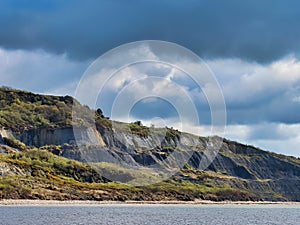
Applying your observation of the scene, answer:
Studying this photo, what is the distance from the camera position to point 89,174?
189m

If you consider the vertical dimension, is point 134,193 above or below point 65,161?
below

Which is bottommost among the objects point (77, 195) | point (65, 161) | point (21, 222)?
point (21, 222)

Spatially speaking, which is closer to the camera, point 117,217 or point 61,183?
point 117,217

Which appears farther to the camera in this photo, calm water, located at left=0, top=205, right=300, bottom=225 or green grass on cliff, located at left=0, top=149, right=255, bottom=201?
green grass on cliff, located at left=0, top=149, right=255, bottom=201

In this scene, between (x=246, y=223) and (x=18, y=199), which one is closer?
(x=246, y=223)

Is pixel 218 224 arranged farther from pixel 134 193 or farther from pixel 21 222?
pixel 134 193

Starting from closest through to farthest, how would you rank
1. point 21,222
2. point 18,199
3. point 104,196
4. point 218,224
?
point 21,222 → point 218,224 → point 18,199 → point 104,196

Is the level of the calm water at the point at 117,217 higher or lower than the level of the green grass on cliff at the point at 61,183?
lower

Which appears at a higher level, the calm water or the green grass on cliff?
the green grass on cliff

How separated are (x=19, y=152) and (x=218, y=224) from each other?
124m

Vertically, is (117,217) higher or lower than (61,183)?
lower

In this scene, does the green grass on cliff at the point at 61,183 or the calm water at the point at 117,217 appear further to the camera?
the green grass on cliff at the point at 61,183

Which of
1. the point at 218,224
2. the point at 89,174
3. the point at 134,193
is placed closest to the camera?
the point at 218,224

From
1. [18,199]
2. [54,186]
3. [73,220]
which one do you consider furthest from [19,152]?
[73,220]
